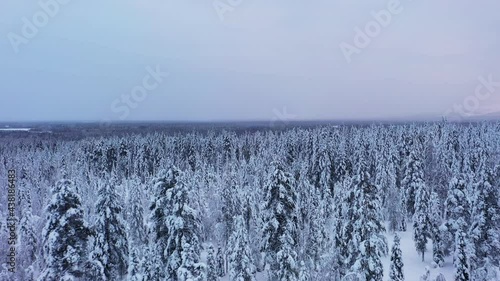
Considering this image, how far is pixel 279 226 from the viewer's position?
79.8 feet

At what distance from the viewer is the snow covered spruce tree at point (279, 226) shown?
78.6 feet

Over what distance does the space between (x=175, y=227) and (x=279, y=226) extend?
7940 mm

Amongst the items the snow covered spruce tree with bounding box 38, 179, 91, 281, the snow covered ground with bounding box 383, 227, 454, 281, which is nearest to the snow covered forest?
the snow covered spruce tree with bounding box 38, 179, 91, 281

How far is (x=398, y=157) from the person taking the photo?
244ft

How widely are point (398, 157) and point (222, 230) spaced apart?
42.8 m

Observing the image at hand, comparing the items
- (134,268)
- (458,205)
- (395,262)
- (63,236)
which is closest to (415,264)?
(458,205)

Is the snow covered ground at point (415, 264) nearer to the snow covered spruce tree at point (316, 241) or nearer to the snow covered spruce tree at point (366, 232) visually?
the snow covered spruce tree at point (316, 241)

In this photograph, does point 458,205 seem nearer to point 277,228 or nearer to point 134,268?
point 277,228

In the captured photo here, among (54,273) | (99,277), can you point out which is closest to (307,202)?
(99,277)

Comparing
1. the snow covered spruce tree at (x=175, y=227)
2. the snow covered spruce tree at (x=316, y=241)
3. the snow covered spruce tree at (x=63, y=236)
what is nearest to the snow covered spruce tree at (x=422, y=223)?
the snow covered spruce tree at (x=316, y=241)

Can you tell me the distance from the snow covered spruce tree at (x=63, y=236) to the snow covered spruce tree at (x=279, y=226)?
11.4 metres

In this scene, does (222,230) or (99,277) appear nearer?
(99,277)

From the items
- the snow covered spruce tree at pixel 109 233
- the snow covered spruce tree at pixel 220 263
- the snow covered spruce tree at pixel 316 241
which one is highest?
the snow covered spruce tree at pixel 109 233

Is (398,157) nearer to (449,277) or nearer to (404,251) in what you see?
(404,251)
